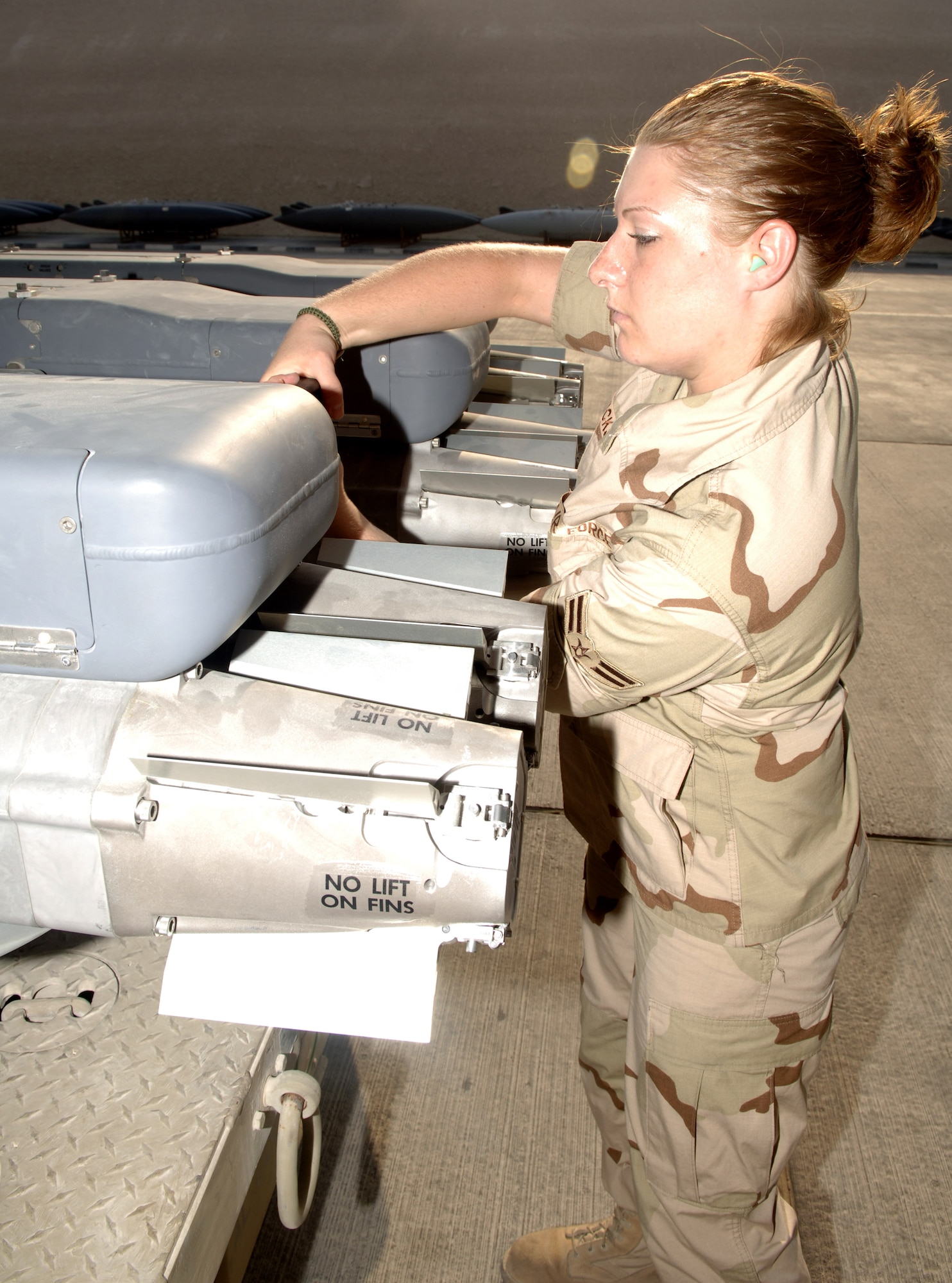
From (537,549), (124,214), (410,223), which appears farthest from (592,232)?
(537,549)

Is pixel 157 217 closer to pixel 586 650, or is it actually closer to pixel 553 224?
pixel 553 224

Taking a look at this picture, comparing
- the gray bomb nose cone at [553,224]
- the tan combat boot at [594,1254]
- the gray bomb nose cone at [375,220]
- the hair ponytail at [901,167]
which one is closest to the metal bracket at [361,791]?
the hair ponytail at [901,167]

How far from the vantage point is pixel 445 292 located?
1275mm

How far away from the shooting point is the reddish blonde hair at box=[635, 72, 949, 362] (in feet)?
2.54

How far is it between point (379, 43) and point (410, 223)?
450 centimetres

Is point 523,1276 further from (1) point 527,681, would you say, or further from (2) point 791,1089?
(1) point 527,681

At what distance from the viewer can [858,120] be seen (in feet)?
2.80

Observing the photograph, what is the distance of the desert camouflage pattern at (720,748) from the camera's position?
82 cm

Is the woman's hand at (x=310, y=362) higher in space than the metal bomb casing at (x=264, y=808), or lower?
higher

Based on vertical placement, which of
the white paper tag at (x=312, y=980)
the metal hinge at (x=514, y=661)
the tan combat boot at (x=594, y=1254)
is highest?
the metal hinge at (x=514, y=661)

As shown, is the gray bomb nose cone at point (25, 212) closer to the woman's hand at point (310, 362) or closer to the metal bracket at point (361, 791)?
the woman's hand at point (310, 362)

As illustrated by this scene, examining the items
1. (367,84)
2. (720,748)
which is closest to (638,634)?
(720,748)

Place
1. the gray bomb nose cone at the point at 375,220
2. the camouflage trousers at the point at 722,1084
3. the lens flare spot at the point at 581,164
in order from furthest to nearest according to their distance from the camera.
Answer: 1. the lens flare spot at the point at 581,164
2. the gray bomb nose cone at the point at 375,220
3. the camouflage trousers at the point at 722,1084

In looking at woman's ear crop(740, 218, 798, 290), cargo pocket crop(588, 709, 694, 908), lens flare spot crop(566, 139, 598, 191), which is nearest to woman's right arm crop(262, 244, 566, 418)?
woman's ear crop(740, 218, 798, 290)
